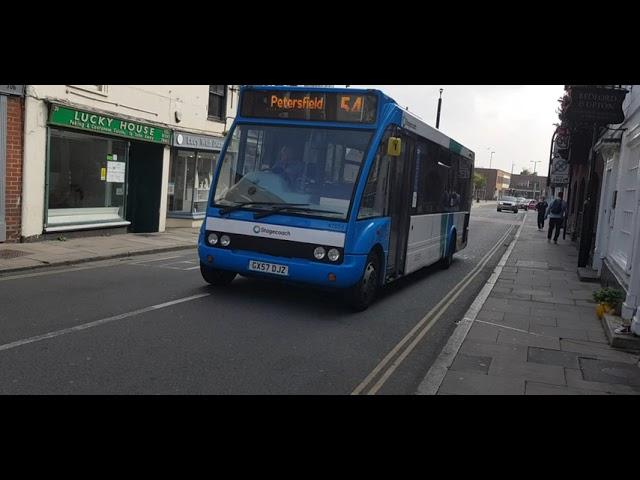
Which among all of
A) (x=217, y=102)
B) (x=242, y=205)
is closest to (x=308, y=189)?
(x=242, y=205)

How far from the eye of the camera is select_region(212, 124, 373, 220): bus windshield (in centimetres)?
743

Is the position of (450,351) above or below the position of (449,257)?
below

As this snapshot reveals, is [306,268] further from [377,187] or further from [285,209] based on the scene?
[377,187]

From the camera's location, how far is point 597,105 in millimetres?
10938

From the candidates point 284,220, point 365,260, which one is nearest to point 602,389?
point 365,260

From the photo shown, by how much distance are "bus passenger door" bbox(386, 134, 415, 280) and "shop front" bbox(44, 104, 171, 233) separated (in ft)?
26.9

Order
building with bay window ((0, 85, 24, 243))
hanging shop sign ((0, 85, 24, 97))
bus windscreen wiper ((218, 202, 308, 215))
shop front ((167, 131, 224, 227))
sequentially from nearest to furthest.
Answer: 1. bus windscreen wiper ((218, 202, 308, 215))
2. hanging shop sign ((0, 85, 24, 97))
3. building with bay window ((0, 85, 24, 243))
4. shop front ((167, 131, 224, 227))

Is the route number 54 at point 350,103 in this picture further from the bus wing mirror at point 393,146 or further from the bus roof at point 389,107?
the bus wing mirror at point 393,146

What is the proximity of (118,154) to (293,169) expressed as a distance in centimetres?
932

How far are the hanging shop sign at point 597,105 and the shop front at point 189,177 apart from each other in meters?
11.0

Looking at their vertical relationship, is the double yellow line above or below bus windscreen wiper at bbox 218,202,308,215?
below

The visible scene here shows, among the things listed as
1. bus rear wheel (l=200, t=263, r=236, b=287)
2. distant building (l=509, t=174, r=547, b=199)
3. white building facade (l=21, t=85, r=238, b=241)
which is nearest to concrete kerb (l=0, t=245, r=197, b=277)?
white building facade (l=21, t=85, r=238, b=241)

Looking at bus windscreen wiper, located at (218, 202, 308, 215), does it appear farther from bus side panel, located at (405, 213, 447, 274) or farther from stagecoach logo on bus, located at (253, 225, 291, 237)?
bus side panel, located at (405, 213, 447, 274)

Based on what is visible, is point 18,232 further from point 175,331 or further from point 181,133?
point 175,331
